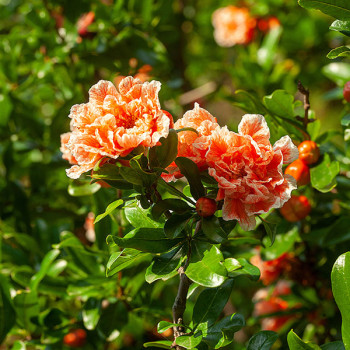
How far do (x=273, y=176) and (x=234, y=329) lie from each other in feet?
0.77

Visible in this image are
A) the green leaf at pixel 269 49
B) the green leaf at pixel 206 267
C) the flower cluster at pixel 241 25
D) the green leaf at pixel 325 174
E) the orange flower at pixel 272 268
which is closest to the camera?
the green leaf at pixel 206 267

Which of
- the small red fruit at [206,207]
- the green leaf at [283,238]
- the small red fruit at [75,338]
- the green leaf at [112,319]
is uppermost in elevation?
the small red fruit at [206,207]

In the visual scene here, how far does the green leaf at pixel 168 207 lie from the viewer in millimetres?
707

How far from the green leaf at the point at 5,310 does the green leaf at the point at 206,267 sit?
0.51 metres

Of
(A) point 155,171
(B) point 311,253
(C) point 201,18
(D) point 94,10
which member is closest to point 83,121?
(A) point 155,171

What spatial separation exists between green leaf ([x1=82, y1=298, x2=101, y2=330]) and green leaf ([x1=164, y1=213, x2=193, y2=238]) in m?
0.42

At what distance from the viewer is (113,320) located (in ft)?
3.51

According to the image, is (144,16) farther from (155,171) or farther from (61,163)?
(155,171)

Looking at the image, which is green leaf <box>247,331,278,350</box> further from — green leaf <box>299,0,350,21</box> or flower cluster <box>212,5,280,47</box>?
flower cluster <box>212,5,280,47</box>

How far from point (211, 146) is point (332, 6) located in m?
0.30

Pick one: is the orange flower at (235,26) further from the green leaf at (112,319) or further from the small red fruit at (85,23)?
the green leaf at (112,319)

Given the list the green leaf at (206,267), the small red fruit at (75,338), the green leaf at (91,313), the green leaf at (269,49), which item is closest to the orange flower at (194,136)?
the green leaf at (206,267)

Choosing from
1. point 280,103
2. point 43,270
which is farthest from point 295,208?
point 43,270

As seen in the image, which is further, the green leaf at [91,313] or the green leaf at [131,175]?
the green leaf at [91,313]
